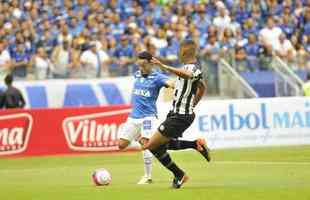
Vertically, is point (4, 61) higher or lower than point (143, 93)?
higher

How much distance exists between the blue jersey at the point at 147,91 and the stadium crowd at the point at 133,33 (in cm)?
1087

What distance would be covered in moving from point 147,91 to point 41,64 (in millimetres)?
11507

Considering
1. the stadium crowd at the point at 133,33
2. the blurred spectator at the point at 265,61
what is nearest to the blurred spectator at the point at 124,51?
the stadium crowd at the point at 133,33

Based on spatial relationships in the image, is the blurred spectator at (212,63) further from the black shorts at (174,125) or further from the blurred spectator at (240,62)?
the black shorts at (174,125)

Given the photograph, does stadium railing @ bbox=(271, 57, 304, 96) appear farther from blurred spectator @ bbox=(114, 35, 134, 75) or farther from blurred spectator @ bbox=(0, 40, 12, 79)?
blurred spectator @ bbox=(0, 40, 12, 79)

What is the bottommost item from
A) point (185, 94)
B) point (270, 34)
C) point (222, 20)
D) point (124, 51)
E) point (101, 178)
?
point (101, 178)

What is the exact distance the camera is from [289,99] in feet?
87.7

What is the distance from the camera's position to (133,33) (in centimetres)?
3053

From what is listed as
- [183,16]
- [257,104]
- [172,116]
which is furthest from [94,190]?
[183,16]

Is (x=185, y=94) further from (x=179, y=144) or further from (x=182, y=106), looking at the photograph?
(x=179, y=144)

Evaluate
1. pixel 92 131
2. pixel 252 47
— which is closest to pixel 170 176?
pixel 92 131

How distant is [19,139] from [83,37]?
5.67 meters

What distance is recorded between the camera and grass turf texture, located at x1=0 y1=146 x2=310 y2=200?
13664mm

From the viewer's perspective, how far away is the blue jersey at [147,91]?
17.0m
